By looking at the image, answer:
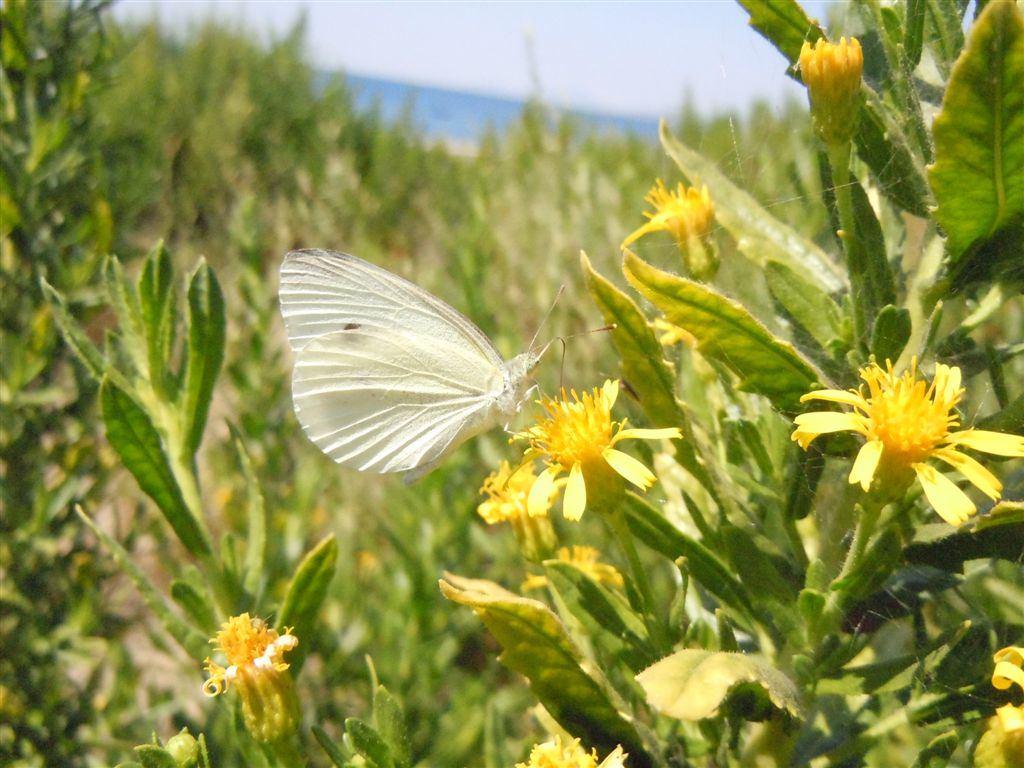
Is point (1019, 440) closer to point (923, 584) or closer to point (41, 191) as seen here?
point (923, 584)

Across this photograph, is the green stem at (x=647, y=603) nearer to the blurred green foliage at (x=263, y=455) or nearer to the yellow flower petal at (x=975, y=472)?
the blurred green foliage at (x=263, y=455)

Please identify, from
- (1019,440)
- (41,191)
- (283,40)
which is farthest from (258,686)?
(283,40)

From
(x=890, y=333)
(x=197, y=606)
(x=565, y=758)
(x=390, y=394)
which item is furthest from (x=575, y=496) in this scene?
(x=390, y=394)

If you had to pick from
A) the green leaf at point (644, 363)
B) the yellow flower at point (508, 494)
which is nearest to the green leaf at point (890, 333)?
the green leaf at point (644, 363)

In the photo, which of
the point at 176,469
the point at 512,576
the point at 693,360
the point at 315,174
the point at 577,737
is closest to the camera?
the point at 577,737

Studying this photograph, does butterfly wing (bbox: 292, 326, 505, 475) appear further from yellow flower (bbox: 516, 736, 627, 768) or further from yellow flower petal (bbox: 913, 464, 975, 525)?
yellow flower petal (bbox: 913, 464, 975, 525)

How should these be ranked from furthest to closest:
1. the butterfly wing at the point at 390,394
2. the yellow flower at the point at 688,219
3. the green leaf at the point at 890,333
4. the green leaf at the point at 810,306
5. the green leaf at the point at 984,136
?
the butterfly wing at the point at 390,394, the yellow flower at the point at 688,219, the green leaf at the point at 810,306, the green leaf at the point at 890,333, the green leaf at the point at 984,136

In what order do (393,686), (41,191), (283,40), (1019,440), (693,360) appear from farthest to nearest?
(283,40)
(393,686)
(41,191)
(693,360)
(1019,440)
